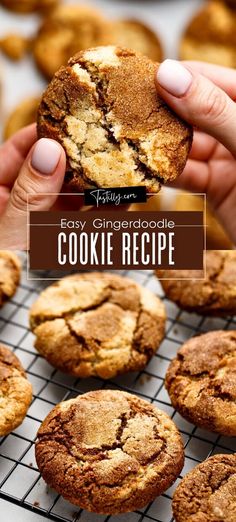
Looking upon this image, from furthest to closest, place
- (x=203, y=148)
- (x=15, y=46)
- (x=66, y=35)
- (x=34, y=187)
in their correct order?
(x=15, y=46)
(x=66, y=35)
(x=203, y=148)
(x=34, y=187)

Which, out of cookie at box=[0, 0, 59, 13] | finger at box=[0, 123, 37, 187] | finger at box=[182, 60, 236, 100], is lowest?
cookie at box=[0, 0, 59, 13]

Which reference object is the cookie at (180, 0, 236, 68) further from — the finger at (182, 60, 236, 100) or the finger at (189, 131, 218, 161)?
the finger at (182, 60, 236, 100)

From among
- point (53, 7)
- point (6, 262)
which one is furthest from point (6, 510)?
point (53, 7)

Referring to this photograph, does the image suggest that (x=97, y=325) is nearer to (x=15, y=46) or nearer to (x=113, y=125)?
(x=113, y=125)

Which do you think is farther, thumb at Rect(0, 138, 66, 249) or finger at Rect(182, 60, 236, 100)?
finger at Rect(182, 60, 236, 100)

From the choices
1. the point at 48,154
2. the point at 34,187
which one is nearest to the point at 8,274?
the point at 34,187

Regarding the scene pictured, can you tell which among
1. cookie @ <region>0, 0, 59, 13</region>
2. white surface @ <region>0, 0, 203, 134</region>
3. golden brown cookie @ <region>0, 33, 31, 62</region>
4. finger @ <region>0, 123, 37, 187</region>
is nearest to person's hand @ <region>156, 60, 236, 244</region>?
finger @ <region>0, 123, 37, 187</region>
